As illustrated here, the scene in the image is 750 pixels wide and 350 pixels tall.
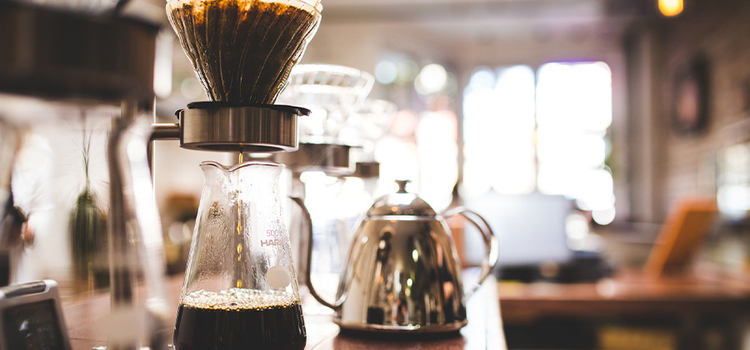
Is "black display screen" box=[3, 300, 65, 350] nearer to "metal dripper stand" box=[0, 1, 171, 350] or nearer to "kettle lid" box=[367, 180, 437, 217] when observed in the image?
"metal dripper stand" box=[0, 1, 171, 350]

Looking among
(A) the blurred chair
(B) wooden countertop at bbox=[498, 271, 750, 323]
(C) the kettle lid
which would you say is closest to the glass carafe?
(C) the kettle lid

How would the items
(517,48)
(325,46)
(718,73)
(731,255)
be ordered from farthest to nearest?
(517,48) → (325,46) → (718,73) → (731,255)

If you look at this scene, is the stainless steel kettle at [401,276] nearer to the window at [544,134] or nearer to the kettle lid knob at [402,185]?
the kettle lid knob at [402,185]

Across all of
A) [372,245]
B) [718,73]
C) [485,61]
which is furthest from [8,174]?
[485,61]

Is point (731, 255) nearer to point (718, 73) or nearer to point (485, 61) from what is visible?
point (718, 73)

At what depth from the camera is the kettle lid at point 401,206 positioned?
0.88 meters

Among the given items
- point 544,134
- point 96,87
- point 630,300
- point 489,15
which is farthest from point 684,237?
point 544,134

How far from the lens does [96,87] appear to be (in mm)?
345

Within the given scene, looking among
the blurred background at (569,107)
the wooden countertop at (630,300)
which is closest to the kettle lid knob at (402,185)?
the wooden countertop at (630,300)

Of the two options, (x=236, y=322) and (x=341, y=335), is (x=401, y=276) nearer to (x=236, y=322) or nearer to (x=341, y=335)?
(x=341, y=335)

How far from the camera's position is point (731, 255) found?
419 cm

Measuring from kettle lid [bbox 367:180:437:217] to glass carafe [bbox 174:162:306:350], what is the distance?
216 millimetres

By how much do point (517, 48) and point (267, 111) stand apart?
685 centimetres

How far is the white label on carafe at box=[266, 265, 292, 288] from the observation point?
2.19 feet
